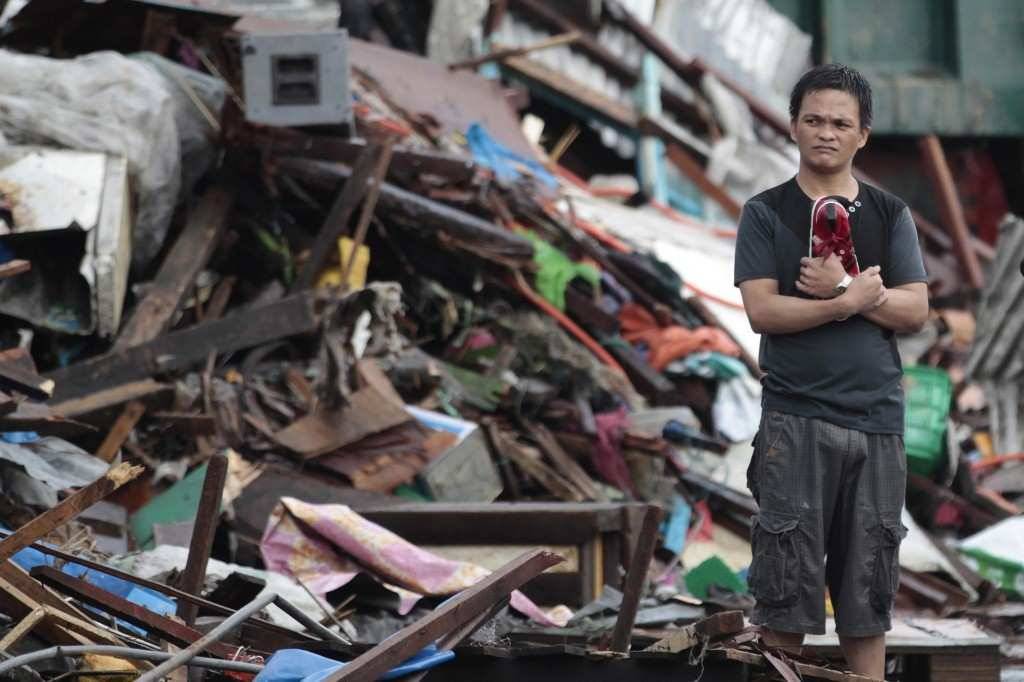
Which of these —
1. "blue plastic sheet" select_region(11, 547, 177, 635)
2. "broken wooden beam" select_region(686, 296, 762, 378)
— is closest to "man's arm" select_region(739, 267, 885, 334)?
"blue plastic sheet" select_region(11, 547, 177, 635)

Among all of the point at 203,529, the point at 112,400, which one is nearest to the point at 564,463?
the point at 112,400

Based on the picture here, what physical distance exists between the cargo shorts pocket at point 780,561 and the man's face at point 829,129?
0.98 meters

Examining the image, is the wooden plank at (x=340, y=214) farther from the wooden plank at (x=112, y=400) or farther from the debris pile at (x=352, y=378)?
the wooden plank at (x=112, y=400)

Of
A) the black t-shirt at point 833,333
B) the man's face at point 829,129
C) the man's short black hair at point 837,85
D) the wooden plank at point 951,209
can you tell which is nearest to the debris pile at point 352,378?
the black t-shirt at point 833,333

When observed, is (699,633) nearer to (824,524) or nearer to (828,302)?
(824,524)

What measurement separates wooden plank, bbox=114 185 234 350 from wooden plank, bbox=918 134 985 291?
375 inches

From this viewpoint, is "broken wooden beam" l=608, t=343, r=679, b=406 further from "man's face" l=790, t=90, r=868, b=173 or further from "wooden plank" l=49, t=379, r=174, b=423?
"man's face" l=790, t=90, r=868, b=173

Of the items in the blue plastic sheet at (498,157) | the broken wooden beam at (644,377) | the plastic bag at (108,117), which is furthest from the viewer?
the blue plastic sheet at (498,157)

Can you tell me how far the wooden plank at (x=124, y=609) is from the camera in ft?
14.9

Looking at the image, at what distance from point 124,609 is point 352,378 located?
155 inches

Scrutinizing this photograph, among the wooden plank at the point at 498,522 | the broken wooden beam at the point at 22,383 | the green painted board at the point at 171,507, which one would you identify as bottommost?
the green painted board at the point at 171,507

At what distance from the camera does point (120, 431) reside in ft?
26.3

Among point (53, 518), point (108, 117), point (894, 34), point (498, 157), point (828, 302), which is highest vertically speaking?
point (828, 302)

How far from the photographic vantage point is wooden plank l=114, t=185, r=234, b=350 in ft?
29.2
